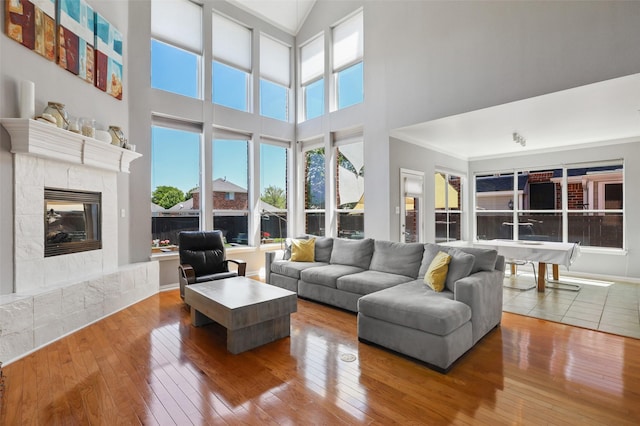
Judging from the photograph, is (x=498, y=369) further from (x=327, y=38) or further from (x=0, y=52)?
(x=327, y=38)

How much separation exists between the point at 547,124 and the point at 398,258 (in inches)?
128

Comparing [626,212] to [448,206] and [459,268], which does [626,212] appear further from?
[459,268]

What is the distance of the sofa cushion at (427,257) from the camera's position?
3.73m

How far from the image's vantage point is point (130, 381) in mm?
2420

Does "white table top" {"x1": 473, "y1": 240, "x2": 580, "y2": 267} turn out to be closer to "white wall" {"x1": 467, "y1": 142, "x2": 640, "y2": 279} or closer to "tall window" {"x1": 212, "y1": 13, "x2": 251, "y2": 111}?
"white wall" {"x1": 467, "y1": 142, "x2": 640, "y2": 279}

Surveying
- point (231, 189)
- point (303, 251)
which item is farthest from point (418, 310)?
point (231, 189)

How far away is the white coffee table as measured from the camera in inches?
113

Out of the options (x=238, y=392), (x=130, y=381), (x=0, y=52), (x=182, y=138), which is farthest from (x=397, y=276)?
(x=0, y=52)

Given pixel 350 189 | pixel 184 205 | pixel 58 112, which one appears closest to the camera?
pixel 58 112

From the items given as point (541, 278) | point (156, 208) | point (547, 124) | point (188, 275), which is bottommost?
point (541, 278)

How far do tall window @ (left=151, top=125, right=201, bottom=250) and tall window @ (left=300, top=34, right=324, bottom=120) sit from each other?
8.57 feet

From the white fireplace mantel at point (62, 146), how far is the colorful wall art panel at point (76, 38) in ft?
3.06

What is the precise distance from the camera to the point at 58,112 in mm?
3449

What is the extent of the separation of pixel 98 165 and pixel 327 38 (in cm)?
502
